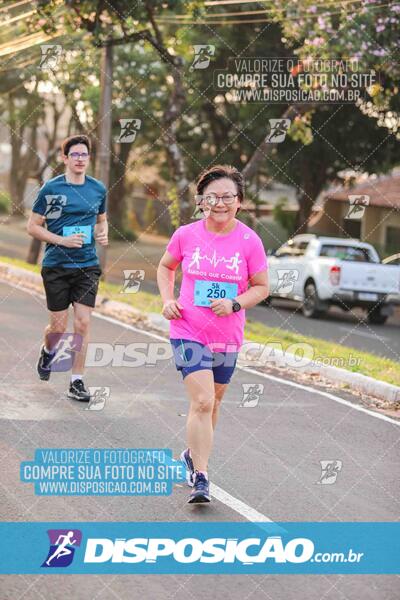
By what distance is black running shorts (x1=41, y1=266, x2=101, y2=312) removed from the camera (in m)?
9.60

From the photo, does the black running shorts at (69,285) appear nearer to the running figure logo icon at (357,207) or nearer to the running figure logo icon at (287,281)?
the running figure logo icon at (287,281)

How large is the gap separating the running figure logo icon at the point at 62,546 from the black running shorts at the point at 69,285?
3712 millimetres

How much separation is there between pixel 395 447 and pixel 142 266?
3413cm

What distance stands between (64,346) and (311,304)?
15.3m

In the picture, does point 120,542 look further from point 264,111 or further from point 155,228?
point 155,228

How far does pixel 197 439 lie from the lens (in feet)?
22.5

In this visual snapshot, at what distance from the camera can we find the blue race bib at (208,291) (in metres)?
6.74

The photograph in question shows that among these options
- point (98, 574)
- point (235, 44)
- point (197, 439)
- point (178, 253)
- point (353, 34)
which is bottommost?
point (98, 574)

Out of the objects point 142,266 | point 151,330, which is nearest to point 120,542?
point 151,330

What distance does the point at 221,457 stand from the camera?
319 inches

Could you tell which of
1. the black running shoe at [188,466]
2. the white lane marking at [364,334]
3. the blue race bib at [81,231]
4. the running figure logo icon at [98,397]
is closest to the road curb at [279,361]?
the running figure logo icon at [98,397]

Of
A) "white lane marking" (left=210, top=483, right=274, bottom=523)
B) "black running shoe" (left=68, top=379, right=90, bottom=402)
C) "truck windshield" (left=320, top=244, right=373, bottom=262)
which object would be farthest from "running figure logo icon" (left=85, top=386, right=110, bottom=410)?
"truck windshield" (left=320, top=244, right=373, bottom=262)

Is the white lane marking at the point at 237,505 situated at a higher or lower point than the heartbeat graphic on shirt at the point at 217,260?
lower

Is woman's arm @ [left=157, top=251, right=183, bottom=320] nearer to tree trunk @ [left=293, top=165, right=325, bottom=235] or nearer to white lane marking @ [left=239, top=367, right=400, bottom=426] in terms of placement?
white lane marking @ [left=239, top=367, right=400, bottom=426]
